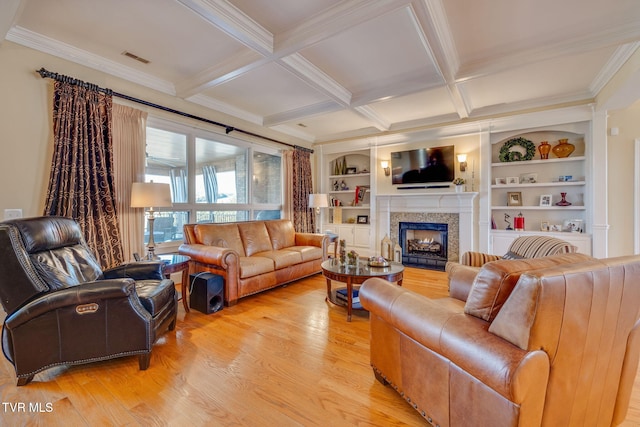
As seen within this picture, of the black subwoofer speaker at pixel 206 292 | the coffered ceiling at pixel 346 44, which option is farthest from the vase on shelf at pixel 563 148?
the black subwoofer speaker at pixel 206 292

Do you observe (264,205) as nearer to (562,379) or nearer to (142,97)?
(142,97)

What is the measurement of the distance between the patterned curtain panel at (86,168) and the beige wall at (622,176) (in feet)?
21.5

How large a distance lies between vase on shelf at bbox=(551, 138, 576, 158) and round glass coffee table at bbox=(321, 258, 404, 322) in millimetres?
3485

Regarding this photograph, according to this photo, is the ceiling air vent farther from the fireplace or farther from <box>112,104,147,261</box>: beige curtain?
the fireplace

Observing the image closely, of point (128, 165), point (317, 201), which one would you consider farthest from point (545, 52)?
point (128, 165)

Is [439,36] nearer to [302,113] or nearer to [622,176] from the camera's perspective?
[302,113]

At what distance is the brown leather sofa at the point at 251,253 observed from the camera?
3102 mm

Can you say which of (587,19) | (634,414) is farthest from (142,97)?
(634,414)

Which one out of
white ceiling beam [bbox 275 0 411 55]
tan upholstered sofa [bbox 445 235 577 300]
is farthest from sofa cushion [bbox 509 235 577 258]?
white ceiling beam [bbox 275 0 411 55]

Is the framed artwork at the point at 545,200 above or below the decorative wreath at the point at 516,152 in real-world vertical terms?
below

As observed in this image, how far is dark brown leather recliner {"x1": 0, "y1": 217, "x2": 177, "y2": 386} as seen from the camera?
1.72m

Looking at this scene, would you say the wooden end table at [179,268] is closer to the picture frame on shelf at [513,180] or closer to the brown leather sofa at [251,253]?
the brown leather sofa at [251,253]

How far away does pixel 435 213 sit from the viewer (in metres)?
5.24

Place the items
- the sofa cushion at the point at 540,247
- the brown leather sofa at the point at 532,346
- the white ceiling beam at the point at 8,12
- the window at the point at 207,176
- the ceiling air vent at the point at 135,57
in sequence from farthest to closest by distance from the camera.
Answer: the window at the point at 207,176, the ceiling air vent at the point at 135,57, the sofa cushion at the point at 540,247, the white ceiling beam at the point at 8,12, the brown leather sofa at the point at 532,346
